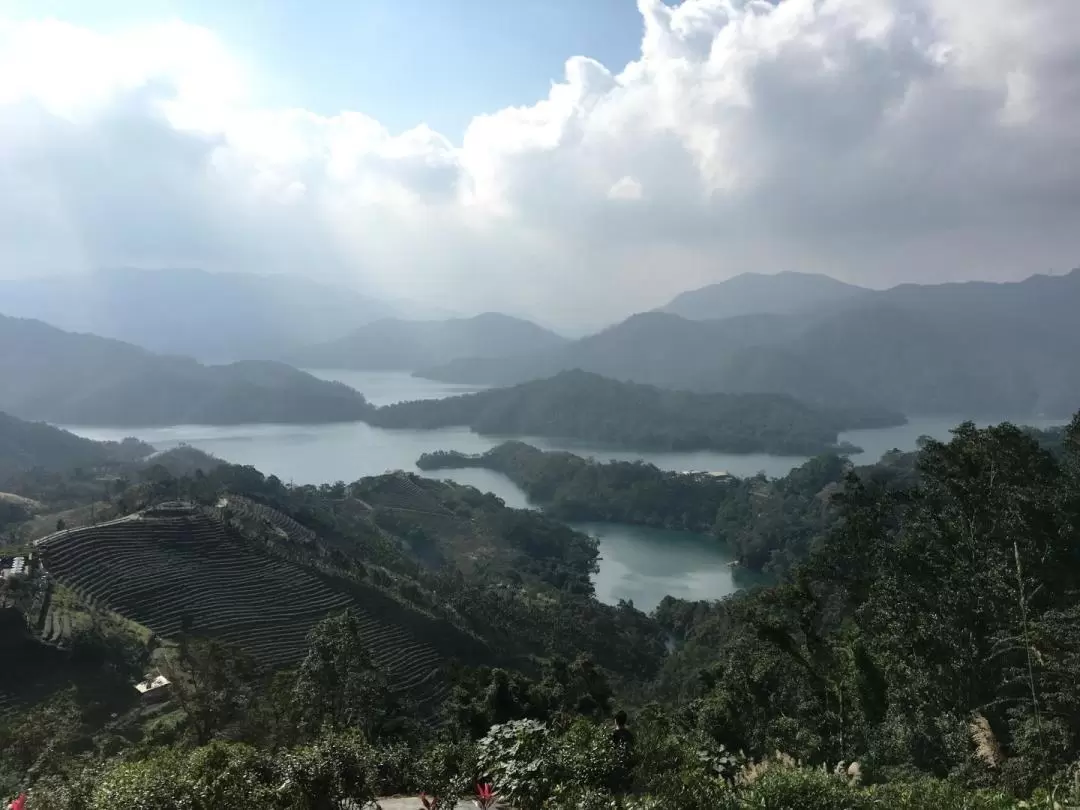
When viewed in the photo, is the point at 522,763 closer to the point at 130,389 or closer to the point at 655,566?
the point at 655,566

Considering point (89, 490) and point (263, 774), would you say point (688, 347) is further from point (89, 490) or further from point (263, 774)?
point (263, 774)

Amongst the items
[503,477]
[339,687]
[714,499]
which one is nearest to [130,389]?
[503,477]

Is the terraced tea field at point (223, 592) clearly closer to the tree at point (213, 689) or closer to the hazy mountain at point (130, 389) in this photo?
the tree at point (213, 689)

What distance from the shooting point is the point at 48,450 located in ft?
223

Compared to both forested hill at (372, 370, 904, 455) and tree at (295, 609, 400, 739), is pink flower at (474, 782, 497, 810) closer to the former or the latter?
tree at (295, 609, 400, 739)

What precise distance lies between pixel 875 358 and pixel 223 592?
14318cm

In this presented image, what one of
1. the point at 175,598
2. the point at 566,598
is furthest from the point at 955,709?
the point at 566,598

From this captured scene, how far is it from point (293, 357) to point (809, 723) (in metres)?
185

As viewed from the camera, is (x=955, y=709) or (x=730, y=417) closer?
(x=955, y=709)

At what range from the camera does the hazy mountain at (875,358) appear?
12500 cm

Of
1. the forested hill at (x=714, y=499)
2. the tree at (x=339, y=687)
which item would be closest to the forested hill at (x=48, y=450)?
the forested hill at (x=714, y=499)

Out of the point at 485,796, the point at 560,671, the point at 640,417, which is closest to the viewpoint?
the point at 485,796

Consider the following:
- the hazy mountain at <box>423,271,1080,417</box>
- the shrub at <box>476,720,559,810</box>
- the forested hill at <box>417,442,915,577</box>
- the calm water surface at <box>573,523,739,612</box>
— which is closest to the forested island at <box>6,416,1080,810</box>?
the shrub at <box>476,720,559,810</box>

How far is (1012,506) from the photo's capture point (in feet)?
32.2
